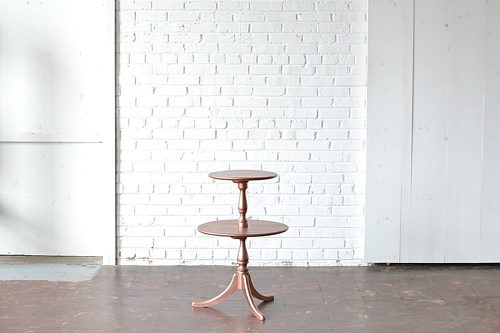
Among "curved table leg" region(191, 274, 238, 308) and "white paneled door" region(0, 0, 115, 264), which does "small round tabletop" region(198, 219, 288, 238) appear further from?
"white paneled door" region(0, 0, 115, 264)

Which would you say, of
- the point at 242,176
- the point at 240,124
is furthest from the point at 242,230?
the point at 240,124

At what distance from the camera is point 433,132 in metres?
6.23

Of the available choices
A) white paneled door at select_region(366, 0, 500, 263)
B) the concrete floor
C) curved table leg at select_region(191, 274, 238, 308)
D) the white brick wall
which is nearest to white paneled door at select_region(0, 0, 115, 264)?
the white brick wall

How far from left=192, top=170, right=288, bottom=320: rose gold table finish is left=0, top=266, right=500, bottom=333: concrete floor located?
0.27 ft

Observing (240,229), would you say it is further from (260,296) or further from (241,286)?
(260,296)

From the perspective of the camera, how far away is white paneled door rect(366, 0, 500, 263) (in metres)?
6.17

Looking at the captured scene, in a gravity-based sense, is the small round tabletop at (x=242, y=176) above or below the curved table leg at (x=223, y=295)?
above

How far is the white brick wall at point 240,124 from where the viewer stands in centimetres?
622

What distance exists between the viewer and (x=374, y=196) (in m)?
6.25

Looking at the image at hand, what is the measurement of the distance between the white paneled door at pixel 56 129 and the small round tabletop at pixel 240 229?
1459mm

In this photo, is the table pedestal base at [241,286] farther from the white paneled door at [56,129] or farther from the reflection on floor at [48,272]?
the white paneled door at [56,129]

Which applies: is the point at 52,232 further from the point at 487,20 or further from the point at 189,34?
the point at 487,20

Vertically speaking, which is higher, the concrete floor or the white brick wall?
the white brick wall

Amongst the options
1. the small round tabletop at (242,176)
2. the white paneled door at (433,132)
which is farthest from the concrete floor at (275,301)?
the small round tabletop at (242,176)
